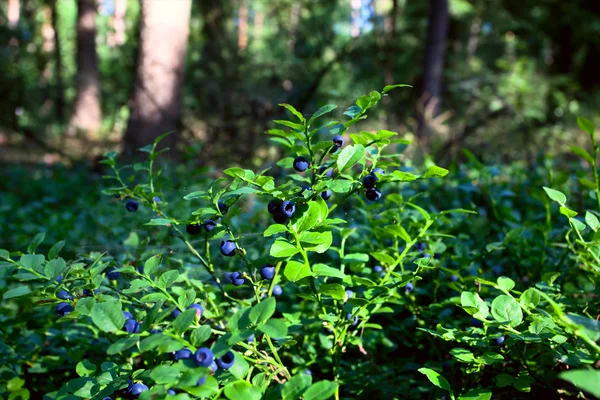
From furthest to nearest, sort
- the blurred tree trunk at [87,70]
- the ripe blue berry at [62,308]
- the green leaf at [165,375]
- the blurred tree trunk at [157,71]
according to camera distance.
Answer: the blurred tree trunk at [87,70], the blurred tree trunk at [157,71], the ripe blue berry at [62,308], the green leaf at [165,375]

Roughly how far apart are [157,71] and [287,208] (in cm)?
547

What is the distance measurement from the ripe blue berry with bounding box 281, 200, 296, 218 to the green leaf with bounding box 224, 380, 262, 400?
29 cm

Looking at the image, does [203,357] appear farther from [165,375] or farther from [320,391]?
[320,391]

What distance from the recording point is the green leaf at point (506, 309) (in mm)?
884

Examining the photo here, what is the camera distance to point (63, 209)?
171 inches

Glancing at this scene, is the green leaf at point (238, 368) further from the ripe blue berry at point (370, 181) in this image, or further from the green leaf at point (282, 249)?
the ripe blue berry at point (370, 181)

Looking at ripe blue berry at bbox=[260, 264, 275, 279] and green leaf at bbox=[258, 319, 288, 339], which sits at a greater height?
green leaf at bbox=[258, 319, 288, 339]

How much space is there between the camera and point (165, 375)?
0.70 metres

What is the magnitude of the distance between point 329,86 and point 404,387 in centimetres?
997

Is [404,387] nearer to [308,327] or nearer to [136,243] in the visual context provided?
[308,327]

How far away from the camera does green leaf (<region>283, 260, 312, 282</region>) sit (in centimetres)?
87

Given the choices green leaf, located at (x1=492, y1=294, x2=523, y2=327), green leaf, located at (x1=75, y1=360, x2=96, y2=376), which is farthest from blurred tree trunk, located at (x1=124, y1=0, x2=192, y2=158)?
green leaf, located at (x1=492, y1=294, x2=523, y2=327)

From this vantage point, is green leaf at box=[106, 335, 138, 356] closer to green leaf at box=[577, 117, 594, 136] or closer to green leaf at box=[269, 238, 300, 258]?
green leaf at box=[269, 238, 300, 258]

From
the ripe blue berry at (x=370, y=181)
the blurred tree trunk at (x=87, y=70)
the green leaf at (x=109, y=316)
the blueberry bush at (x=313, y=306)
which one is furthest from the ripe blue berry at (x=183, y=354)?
the blurred tree trunk at (x=87, y=70)
